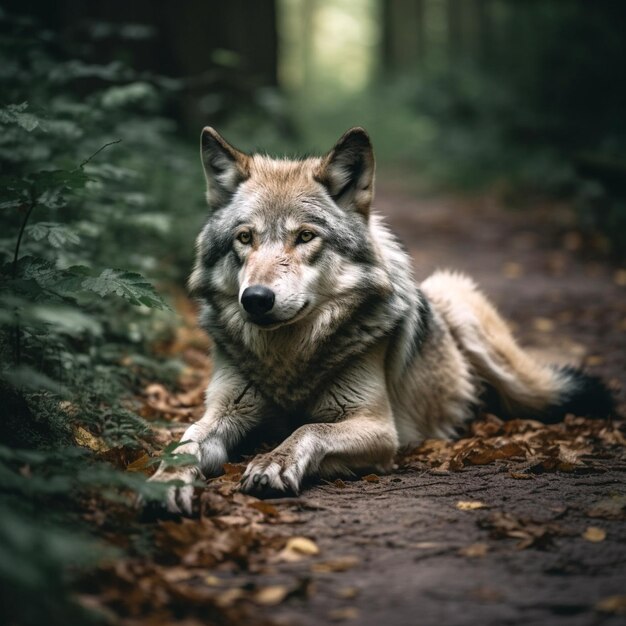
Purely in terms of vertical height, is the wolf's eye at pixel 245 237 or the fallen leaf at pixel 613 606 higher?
the wolf's eye at pixel 245 237

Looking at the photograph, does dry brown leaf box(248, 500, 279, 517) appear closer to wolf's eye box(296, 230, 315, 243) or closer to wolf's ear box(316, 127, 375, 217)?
wolf's eye box(296, 230, 315, 243)

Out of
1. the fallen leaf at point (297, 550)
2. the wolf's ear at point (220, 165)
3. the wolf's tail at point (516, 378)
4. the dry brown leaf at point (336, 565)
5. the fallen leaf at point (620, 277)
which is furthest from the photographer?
the fallen leaf at point (620, 277)

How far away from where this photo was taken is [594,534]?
3139mm

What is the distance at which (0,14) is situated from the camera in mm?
6078

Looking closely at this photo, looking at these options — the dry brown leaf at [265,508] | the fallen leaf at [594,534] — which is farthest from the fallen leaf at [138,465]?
the fallen leaf at [594,534]

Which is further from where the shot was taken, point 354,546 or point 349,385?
point 349,385

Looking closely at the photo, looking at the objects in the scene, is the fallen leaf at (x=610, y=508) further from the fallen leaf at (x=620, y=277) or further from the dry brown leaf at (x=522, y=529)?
the fallen leaf at (x=620, y=277)

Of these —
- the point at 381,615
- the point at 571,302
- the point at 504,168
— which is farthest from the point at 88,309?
the point at 504,168

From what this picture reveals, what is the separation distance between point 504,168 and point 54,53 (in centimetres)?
1093

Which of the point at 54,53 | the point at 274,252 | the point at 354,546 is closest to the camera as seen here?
the point at 354,546

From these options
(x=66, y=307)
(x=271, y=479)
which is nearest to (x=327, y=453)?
(x=271, y=479)

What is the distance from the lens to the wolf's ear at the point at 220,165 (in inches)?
184

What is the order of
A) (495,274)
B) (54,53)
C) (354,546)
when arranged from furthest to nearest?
1. (495,274)
2. (54,53)
3. (354,546)

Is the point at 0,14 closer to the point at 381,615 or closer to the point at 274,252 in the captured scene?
the point at 274,252
